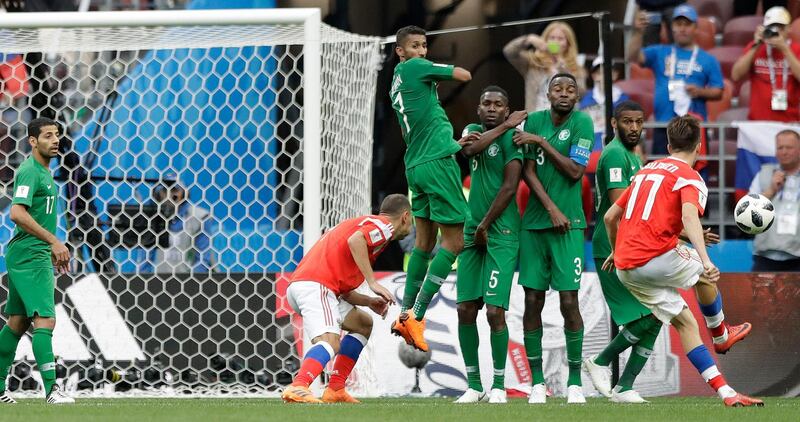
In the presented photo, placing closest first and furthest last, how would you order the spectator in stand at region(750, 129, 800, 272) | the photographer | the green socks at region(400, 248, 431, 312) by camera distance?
1. the green socks at region(400, 248, 431, 312)
2. the photographer
3. the spectator in stand at region(750, 129, 800, 272)

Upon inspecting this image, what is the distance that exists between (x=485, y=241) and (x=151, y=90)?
12.6ft

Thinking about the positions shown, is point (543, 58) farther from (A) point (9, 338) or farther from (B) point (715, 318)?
(A) point (9, 338)

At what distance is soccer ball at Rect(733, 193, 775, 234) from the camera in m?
7.82

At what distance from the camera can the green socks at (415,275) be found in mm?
8297

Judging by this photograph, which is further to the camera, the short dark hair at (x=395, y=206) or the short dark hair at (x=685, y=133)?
the short dark hair at (x=395, y=206)

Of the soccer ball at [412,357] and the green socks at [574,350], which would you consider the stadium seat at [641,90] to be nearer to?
the soccer ball at [412,357]

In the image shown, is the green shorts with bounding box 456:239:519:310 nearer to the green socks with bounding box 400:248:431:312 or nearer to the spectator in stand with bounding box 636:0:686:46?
the green socks with bounding box 400:248:431:312

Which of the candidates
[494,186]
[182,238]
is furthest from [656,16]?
[182,238]

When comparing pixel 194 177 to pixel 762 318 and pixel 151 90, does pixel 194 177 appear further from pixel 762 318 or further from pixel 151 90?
pixel 762 318

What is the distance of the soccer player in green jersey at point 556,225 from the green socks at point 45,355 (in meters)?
3.03

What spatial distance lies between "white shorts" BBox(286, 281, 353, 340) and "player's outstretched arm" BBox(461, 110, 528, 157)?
1296 millimetres

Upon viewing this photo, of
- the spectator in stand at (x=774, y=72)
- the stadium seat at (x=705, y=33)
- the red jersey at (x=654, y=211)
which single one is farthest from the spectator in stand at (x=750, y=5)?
the red jersey at (x=654, y=211)

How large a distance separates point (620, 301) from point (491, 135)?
1.39 m

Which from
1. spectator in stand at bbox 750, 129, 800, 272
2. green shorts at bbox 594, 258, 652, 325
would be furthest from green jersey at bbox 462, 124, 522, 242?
spectator in stand at bbox 750, 129, 800, 272
